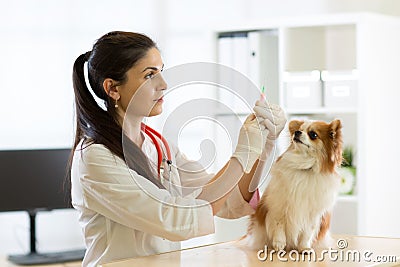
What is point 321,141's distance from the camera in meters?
1.46

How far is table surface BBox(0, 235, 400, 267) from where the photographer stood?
1353mm

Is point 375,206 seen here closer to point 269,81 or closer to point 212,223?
point 269,81

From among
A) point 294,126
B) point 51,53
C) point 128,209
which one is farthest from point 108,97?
point 51,53

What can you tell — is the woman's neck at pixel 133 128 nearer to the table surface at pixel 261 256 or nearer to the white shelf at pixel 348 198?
the table surface at pixel 261 256

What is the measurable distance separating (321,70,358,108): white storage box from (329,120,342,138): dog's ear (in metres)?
1.59

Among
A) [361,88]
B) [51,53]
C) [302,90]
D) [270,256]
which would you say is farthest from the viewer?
[51,53]

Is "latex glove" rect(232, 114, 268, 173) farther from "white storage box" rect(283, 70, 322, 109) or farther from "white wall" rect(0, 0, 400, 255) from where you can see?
"white wall" rect(0, 0, 400, 255)

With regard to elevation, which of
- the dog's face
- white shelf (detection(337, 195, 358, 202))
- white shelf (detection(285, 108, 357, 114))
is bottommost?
white shelf (detection(337, 195, 358, 202))

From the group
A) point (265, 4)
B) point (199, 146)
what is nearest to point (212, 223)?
point (199, 146)

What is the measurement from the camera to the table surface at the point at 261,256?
1353 millimetres

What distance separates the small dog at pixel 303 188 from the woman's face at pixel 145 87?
27 cm

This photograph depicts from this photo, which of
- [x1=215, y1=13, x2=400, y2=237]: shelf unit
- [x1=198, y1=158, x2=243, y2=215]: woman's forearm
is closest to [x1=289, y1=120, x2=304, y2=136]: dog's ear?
[x1=198, y1=158, x2=243, y2=215]: woman's forearm

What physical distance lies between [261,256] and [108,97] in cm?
45

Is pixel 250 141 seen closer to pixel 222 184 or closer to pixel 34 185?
pixel 222 184
